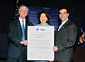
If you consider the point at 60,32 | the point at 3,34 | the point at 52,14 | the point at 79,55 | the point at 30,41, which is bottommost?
the point at 79,55

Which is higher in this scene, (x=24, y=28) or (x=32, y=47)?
(x=24, y=28)

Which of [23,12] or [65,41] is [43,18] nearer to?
[23,12]

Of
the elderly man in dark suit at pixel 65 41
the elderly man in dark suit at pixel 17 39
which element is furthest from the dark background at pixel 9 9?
the elderly man in dark suit at pixel 65 41

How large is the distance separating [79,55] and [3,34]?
10.3 feet

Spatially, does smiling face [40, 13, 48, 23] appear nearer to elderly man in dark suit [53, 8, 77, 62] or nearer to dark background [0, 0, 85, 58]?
elderly man in dark suit [53, 8, 77, 62]

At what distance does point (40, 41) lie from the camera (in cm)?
200

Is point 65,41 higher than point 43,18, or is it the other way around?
point 43,18

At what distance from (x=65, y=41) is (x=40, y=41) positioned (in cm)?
40

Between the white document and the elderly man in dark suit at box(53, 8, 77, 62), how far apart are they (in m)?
0.10

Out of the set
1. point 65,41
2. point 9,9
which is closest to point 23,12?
point 65,41

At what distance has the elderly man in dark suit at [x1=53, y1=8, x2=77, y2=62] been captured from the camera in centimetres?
190

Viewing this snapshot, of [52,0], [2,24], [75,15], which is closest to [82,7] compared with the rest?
[75,15]

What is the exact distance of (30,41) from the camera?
6.58 ft

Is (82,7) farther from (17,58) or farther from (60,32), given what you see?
(17,58)
